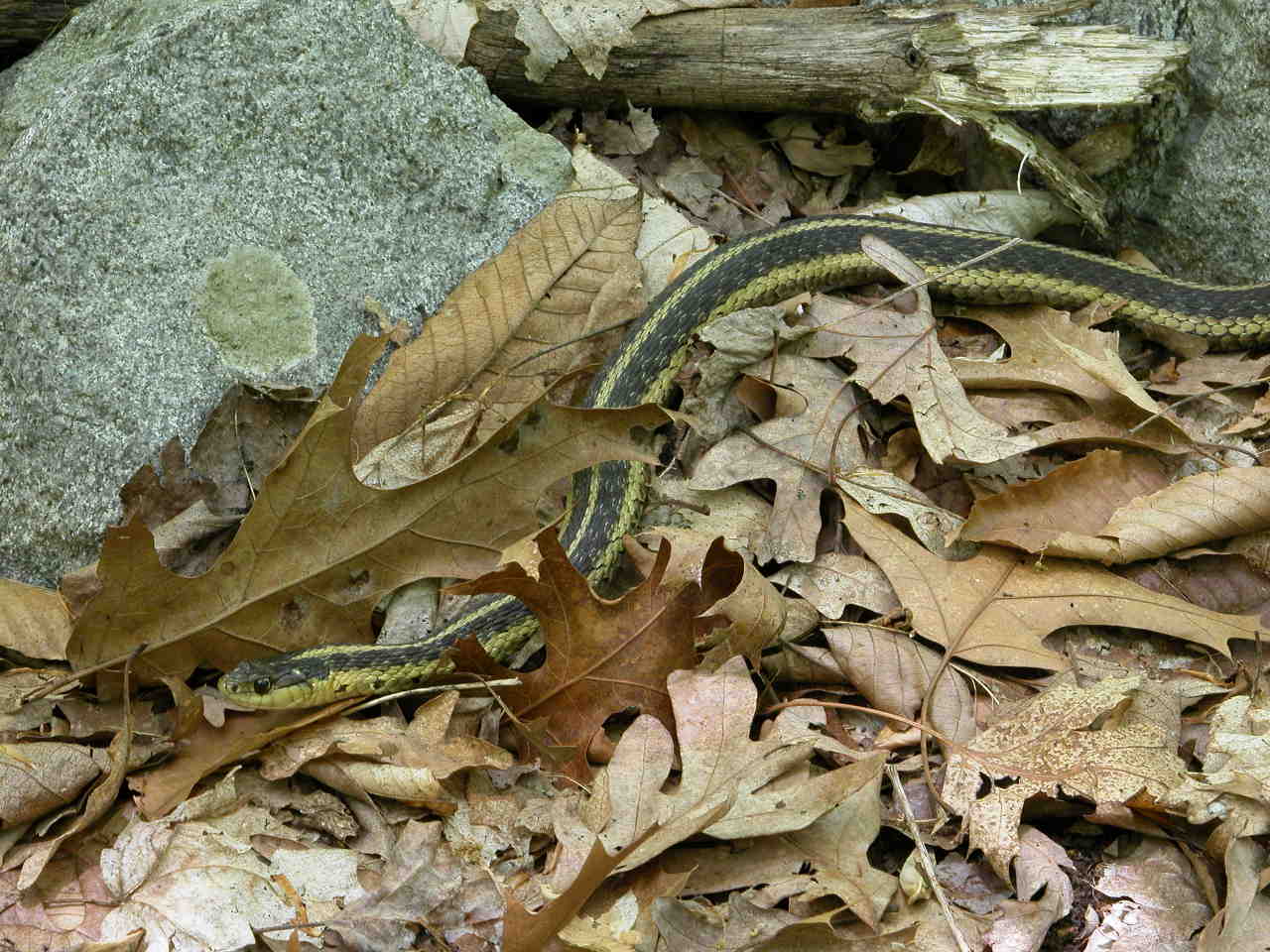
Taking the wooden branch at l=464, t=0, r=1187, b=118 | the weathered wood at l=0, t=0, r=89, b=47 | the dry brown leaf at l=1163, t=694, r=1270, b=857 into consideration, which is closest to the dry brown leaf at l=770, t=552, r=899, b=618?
the dry brown leaf at l=1163, t=694, r=1270, b=857

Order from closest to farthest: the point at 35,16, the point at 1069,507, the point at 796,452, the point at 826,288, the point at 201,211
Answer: the point at 1069,507, the point at 796,452, the point at 201,211, the point at 826,288, the point at 35,16

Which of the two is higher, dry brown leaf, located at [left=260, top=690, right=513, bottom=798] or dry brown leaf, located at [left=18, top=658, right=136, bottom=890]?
dry brown leaf, located at [left=18, top=658, right=136, bottom=890]

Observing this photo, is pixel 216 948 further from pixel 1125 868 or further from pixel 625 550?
A: pixel 1125 868

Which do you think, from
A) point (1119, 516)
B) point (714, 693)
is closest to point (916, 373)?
point (1119, 516)

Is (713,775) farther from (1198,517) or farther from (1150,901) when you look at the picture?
(1198,517)

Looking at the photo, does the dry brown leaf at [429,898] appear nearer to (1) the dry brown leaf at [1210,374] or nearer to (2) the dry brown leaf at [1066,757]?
(2) the dry brown leaf at [1066,757]

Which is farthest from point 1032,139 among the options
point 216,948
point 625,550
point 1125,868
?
point 216,948

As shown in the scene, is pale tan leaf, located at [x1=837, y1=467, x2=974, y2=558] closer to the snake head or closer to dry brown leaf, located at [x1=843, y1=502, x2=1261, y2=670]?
dry brown leaf, located at [x1=843, y1=502, x2=1261, y2=670]
